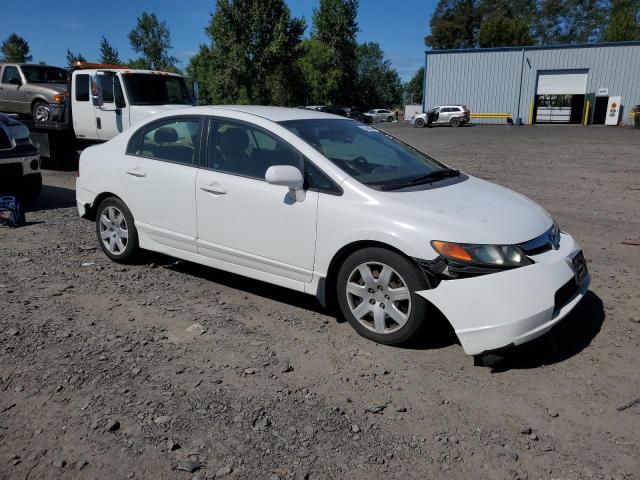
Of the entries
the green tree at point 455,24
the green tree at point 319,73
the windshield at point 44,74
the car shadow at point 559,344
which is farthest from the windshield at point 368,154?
the green tree at point 455,24

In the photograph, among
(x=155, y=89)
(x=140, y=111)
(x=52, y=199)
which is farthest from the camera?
(x=155, y=89)

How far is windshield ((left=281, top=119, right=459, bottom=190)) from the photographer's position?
13.6ft

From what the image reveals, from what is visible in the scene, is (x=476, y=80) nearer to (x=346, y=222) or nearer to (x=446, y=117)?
(x=446, y=117)

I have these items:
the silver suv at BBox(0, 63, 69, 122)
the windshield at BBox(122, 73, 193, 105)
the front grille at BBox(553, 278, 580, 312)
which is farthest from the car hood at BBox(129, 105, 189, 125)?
the front grille at BBox(553, 278, 580, 312)

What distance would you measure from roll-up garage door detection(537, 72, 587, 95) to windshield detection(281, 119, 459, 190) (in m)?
44.7

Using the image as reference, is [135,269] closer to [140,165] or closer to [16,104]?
[140,165]

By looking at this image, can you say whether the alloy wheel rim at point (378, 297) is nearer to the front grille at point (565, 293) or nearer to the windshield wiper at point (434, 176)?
the windshield wiper at point (434, 176)

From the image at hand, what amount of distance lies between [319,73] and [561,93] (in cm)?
2750

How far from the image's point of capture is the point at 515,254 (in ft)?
11.4

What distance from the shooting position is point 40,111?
46.1 feet

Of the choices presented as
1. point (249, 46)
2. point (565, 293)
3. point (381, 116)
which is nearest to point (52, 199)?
point (565, 293)

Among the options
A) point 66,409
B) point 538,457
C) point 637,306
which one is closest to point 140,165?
point 66,409

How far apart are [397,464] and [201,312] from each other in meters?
2.30

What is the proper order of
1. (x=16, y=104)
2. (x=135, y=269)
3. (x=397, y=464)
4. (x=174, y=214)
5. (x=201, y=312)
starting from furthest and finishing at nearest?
1. (x=16, y=104)
2. (x=135, y=269)
3. (x=174, y=214)
4. (x=201, y=312)
5. (x=397, y=464)
